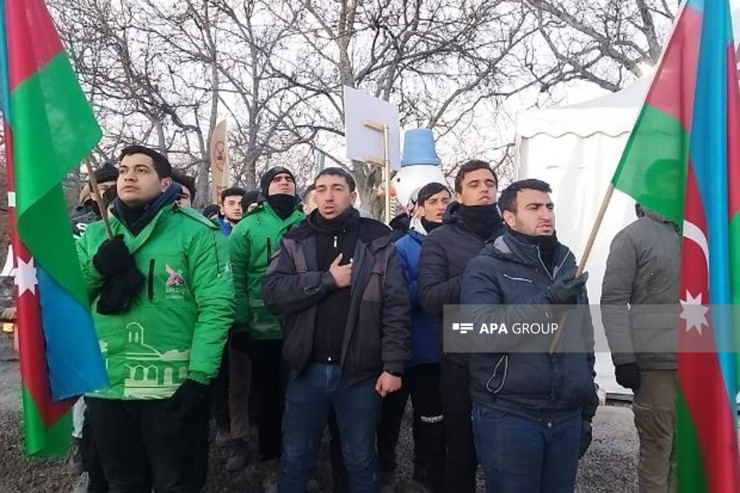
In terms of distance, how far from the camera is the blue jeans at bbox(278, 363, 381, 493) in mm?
2977

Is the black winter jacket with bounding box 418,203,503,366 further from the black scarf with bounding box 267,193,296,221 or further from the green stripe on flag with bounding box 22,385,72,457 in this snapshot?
the green stripe on flag with bounding box 22,385,72,457

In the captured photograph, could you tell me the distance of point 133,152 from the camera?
2744 millimetres

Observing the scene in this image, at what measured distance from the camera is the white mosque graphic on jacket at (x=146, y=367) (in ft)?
8.60

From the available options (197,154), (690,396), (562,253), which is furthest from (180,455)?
(197,154)

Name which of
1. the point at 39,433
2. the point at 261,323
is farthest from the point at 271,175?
the point at 39,433

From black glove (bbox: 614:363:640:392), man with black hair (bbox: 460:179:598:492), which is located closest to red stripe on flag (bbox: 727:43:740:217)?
man with black hair (bbox: 460:179:598:492)

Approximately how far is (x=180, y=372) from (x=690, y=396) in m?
2.07

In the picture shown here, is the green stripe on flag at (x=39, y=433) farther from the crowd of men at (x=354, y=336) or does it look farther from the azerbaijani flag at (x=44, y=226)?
the crowd of men at (x=354, y=336)

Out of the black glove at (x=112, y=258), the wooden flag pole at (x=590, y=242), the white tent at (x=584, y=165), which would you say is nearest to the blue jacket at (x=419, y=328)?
the wooden flag pole at (x=590, y=242)

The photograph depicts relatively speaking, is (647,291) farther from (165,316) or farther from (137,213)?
(137,213)

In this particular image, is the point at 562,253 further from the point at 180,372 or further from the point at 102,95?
the point at 102,95

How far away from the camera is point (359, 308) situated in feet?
9.75

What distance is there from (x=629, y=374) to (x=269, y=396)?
81.2 inches

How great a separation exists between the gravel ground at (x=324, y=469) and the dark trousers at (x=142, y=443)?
3.40 feet
